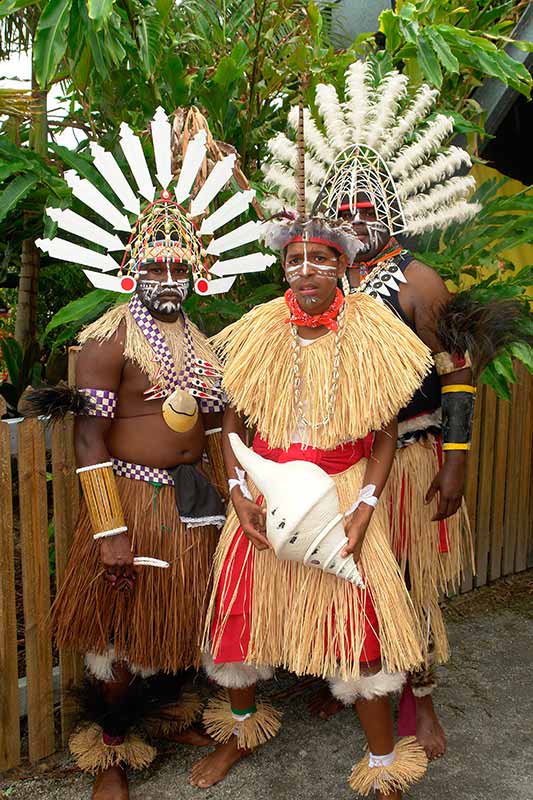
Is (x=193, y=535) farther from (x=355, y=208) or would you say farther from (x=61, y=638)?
(x=355, y=208)

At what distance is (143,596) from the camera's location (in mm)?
2490

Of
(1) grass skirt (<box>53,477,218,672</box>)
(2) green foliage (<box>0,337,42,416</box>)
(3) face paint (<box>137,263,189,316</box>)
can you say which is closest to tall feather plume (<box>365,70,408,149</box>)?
(3) face paint (<box>137,263,189,316</box>)

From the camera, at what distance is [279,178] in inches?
104

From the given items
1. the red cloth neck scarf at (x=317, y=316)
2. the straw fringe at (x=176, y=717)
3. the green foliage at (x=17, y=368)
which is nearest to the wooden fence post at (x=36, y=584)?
the straw fringe at (x=176, y=717)

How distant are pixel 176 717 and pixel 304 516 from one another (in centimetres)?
126

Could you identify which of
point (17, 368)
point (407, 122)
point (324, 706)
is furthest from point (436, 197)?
point (17, 368)

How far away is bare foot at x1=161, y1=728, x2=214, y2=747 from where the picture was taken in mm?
2861

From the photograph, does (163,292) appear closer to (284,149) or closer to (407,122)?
(284,149)

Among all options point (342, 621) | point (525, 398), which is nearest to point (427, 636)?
point (342, 621)

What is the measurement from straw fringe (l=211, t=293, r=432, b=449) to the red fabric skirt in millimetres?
53

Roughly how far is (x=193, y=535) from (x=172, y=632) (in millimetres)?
345

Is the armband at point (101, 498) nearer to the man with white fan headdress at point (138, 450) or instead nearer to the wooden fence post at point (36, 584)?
the man with white fan headdress at point (138, 450)

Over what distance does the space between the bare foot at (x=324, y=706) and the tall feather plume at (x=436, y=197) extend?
2075mm

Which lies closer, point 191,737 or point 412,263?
point 412,263
